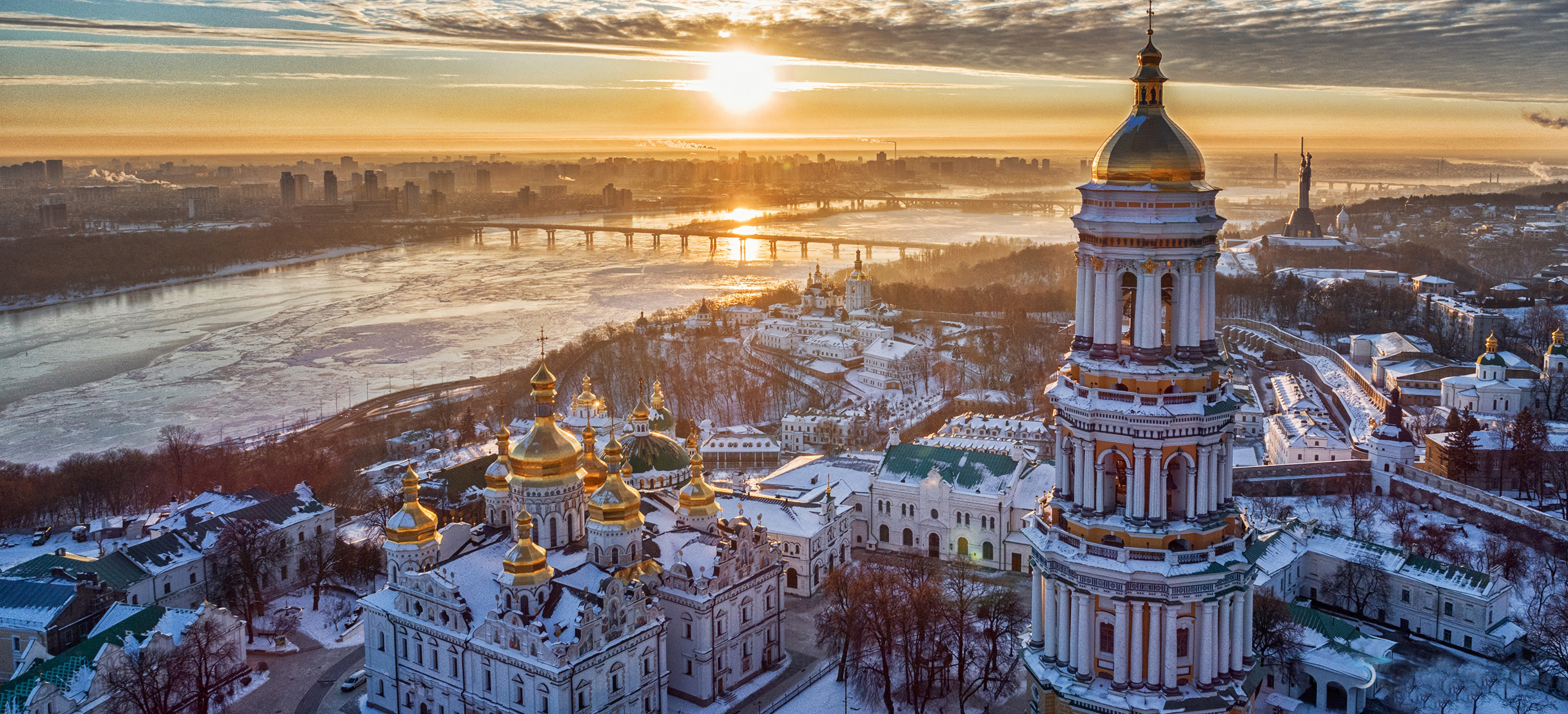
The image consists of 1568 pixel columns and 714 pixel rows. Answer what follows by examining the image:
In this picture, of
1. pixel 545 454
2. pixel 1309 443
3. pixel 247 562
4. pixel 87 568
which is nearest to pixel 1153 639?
pixel 545 454

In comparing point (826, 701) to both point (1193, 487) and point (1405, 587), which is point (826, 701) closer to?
point (1193, 487)

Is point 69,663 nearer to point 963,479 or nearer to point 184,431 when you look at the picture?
point 963,479

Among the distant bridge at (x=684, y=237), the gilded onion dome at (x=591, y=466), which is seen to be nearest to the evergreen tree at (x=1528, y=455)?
the gilded onion dome at (x=591, y=466)

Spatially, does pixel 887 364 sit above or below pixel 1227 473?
below

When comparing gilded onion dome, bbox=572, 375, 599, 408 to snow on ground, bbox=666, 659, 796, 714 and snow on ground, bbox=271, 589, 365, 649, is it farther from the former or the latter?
snow on ground, bbox=666, 659, 796, 714

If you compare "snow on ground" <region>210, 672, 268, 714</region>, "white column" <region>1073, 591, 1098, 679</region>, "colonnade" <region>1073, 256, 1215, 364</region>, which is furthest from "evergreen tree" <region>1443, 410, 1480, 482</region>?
"snow on ground" <region>210, 672, 268, 714</region>
